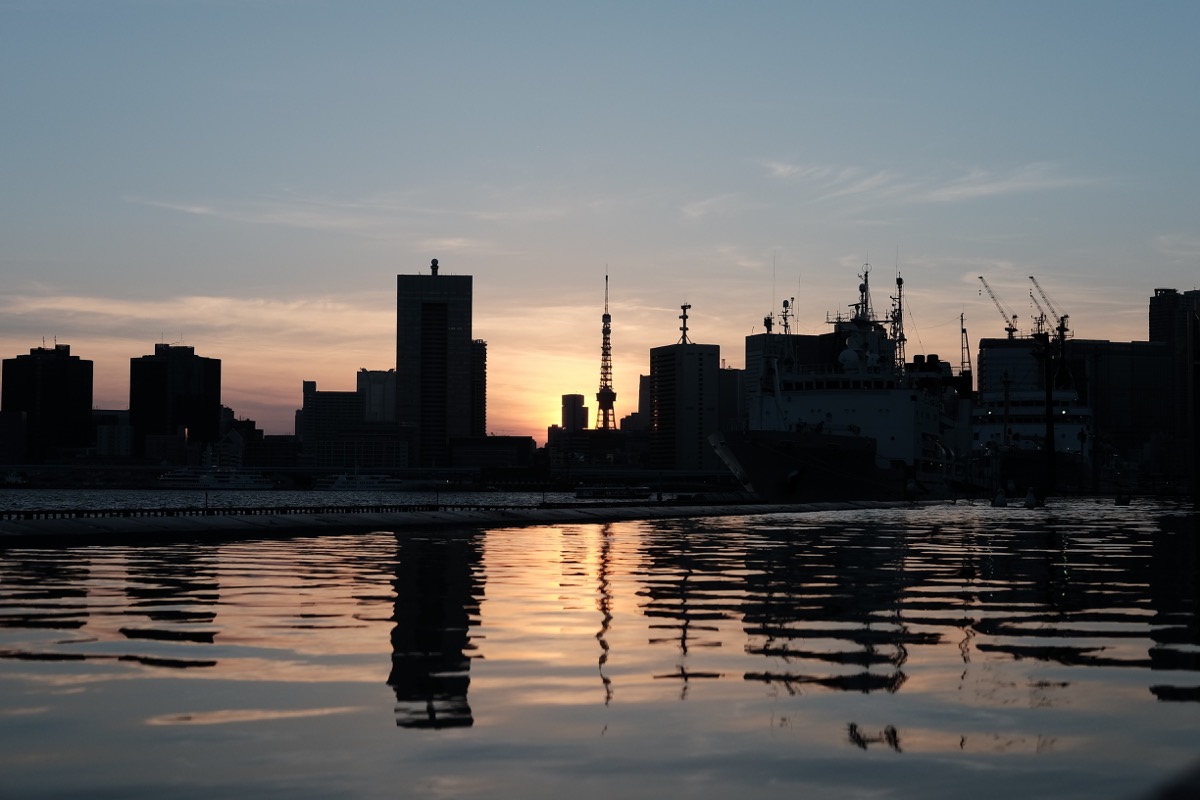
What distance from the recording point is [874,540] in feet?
162

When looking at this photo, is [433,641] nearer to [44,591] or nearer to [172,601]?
[172,601]

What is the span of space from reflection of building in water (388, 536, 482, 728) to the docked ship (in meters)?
80.2

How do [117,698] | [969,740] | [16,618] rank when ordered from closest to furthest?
[969,740], [117,698], [16,618]

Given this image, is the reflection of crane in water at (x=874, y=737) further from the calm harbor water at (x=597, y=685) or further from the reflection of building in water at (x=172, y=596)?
the reflection of building in water at (x=172, y=596)

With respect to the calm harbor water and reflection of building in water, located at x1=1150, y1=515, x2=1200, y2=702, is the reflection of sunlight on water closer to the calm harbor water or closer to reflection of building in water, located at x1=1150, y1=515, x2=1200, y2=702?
the calm harbor water

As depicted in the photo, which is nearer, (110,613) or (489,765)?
(489,765)

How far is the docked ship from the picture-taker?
113625 mm

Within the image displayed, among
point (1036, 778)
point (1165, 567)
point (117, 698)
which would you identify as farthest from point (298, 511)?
point (1036, 778)

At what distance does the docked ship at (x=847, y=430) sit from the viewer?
373 ft

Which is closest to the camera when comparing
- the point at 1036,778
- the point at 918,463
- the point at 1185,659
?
the point at 1036,778

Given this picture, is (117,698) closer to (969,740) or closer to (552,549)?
(969,740)

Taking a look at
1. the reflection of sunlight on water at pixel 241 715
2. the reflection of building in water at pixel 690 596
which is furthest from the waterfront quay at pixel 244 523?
the reflection of sunlight on water at pixel 241 715

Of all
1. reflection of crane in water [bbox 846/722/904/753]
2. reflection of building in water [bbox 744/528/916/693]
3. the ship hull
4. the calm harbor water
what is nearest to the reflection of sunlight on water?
the calm harbor water

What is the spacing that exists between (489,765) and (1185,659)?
10.4 m
